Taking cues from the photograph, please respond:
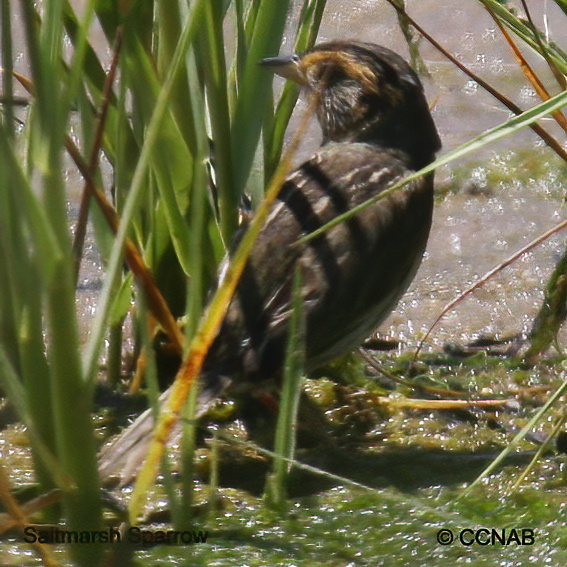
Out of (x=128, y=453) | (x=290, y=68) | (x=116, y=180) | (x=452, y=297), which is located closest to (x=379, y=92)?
(x=290, y=68)

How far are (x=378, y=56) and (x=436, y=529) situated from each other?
6.92 feet

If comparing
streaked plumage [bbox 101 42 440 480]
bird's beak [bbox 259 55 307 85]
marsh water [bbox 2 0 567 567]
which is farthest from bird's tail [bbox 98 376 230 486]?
bird's beak [bbox 259 55 307 85]

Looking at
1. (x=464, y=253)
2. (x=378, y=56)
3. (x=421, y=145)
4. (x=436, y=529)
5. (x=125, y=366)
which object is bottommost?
(x=436, y=529)

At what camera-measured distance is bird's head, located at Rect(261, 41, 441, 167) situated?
4402mm

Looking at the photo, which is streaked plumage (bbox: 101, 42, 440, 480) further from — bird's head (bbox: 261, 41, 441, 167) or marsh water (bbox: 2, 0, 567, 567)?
marsh water (bbox: 2, 0, 567, 567)

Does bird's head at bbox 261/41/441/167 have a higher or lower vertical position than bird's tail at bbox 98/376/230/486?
higher

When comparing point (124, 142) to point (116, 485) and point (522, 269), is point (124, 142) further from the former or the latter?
point (522, 269)

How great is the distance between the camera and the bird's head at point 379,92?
4.40m

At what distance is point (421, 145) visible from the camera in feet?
14.5

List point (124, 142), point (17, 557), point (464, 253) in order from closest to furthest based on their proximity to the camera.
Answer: point (17, 557), point (124, 142), point (464, 253)

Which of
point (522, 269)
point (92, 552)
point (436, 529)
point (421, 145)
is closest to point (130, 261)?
point (92, 552)

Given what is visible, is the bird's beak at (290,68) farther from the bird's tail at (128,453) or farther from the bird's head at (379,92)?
the bird's tail at (128,453)

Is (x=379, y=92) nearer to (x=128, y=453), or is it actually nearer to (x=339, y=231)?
(x=339, y=231)

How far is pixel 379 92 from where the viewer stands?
4.46 meters
